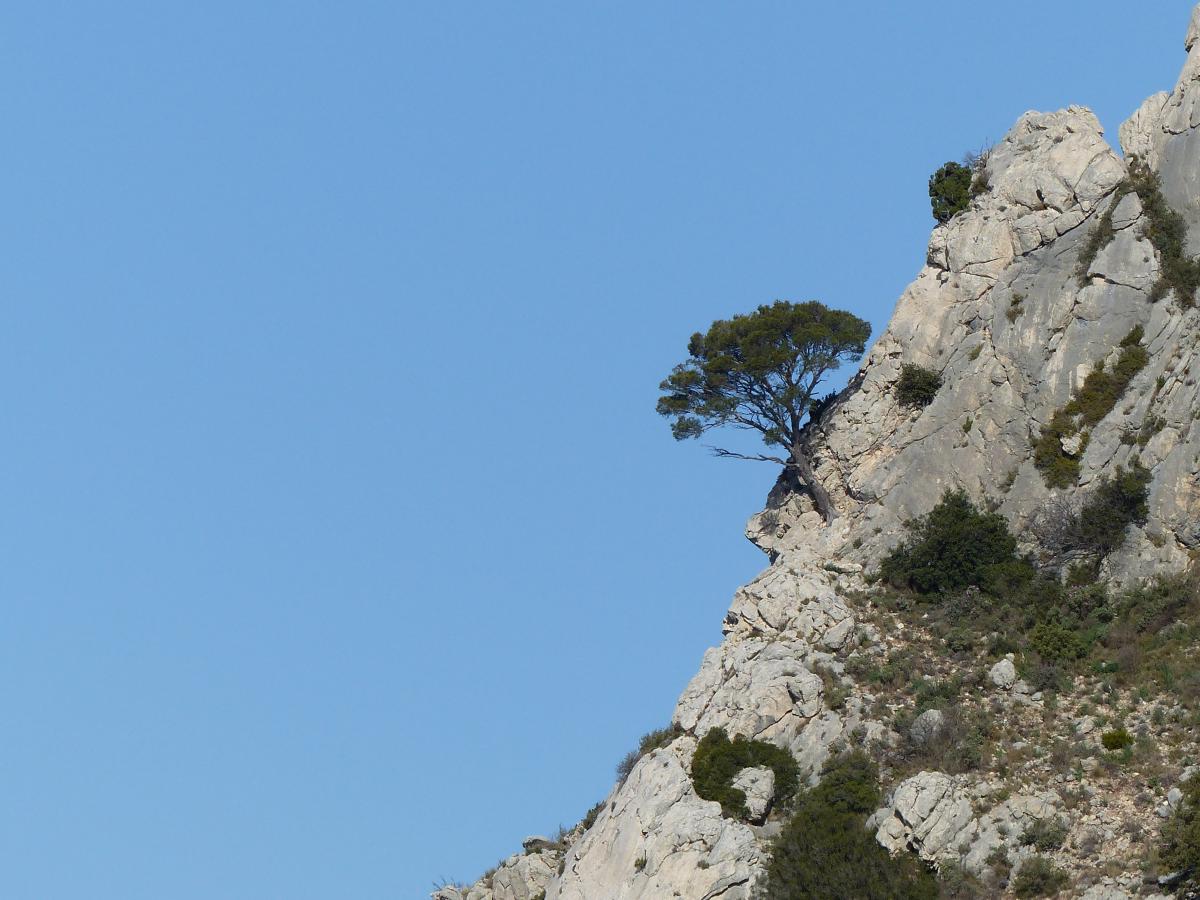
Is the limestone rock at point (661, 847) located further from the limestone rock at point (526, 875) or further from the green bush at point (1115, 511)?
the green bush at point (1115, 511)

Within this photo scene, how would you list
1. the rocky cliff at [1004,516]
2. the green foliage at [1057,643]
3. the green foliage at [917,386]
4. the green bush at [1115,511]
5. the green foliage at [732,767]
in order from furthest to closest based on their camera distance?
1. the green foliage at [917,386]
2. the green bush at [1115,511]
3. the green foliage at [1057,643]
4. the green foliage at [732,767]
5. the rocky cliff at [1004,516]

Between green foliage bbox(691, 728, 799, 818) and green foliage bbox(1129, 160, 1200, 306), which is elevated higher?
green foliage bbox(1129, 160, 1200, 306)

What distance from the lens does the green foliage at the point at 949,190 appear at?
8144 centimetres

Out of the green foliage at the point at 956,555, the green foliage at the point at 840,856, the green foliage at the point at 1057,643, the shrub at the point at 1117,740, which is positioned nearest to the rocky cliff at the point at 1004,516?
the shrub at the point at 1117,740

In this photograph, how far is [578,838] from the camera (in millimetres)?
68875

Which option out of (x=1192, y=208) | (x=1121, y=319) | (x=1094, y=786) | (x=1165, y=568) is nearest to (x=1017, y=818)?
(x=1094, y=786)

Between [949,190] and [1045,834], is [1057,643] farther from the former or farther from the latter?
[949,190]

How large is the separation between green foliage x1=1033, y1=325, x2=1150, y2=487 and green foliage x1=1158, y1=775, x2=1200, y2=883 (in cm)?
1710

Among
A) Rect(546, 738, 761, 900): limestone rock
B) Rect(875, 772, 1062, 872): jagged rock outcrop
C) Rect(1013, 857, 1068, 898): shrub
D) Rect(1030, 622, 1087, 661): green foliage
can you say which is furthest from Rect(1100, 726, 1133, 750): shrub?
Rect(546, 738, 761, 900): limestone rock

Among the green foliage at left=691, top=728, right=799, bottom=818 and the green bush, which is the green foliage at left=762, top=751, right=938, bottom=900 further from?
the green bush

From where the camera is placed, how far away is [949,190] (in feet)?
268

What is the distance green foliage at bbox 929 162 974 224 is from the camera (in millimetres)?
81438

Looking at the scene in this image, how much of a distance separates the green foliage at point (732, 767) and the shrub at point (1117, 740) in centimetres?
938

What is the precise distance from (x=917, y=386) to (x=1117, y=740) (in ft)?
63.8
